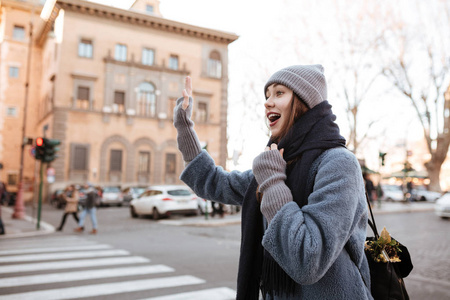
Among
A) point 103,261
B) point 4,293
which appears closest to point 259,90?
point 103,261

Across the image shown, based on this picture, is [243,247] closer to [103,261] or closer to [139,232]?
[103,261]

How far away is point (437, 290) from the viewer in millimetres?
5668

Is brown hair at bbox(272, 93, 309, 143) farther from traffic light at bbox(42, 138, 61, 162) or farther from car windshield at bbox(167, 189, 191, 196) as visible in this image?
car windshield at bbox(167, 189, 191, 196)

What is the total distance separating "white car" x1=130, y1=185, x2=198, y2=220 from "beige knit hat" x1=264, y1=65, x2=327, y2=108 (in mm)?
16153

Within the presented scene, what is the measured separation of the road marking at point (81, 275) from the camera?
5975 mm

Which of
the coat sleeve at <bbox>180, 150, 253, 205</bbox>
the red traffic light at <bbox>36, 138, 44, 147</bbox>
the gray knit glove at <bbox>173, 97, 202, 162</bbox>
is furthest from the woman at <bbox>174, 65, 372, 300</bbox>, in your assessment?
the red traffic light at <bbox>36, 138, 44, 147</bbox>

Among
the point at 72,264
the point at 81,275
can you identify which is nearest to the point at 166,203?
the point at 72,264

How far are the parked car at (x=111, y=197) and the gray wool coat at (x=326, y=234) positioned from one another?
26.3 m

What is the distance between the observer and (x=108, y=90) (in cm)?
3350

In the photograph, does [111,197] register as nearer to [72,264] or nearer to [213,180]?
[72,264]

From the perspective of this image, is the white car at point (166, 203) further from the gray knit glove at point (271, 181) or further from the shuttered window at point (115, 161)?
the gray knit glove at point (271, 181)

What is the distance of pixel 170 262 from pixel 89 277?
5.81 feet

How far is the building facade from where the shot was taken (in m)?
31.6

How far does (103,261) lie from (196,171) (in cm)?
623
